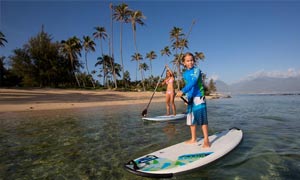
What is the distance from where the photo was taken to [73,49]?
52406mm

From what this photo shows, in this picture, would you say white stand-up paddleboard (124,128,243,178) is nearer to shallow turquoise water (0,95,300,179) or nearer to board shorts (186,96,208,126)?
shallow turquoise water (0,95,300,179)

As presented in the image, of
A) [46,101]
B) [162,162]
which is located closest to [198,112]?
[162,162]

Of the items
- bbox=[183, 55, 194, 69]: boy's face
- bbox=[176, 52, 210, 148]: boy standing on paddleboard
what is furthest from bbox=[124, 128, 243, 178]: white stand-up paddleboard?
bbox=[183, 55, 194, 69]: boy's face

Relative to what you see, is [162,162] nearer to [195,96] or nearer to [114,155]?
[114,155]

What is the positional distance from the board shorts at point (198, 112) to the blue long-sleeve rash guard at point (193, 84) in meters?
0.13

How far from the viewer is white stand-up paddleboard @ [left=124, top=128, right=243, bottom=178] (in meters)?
3.31

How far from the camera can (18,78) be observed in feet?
154

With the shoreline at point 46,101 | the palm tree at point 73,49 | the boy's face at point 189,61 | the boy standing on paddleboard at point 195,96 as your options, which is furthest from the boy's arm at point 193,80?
the palm tree at point 73,49

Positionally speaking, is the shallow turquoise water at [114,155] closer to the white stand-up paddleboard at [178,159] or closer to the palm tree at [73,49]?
the white stand-up paddleboard at [178,159]

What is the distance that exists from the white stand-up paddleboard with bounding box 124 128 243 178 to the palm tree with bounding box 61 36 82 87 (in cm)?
5002

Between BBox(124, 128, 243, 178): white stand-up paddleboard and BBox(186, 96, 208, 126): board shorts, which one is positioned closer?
BBox(124, 128, 243, 178): white stand-up paddleboard

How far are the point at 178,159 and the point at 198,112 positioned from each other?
1306 mm

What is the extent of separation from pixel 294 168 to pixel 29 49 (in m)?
52.2

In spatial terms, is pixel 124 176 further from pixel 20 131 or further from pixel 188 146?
pixel 20 131
